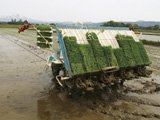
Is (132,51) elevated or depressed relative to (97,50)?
depressed

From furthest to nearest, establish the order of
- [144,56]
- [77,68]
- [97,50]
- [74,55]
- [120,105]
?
[144,56]
[120,105]
[97,50]
[74,55]
[77,68]

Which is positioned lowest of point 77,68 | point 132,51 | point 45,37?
point 77,68

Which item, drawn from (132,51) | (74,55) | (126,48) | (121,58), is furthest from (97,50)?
(132,51)

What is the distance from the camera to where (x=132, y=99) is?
22.2ft

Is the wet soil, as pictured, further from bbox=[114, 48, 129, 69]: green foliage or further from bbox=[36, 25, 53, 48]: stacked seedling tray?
bbox=[36, 25, 53, 48]: stacked seedling tray

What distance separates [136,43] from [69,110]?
4263mm

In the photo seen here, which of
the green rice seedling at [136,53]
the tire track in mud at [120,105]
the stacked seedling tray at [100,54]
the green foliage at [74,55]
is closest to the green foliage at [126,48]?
the stacked seedling tray at [100,54]

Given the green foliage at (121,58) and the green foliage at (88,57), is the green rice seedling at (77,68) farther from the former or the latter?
the green foliage at (121,58)

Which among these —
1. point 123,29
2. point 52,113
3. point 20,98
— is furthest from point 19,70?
point 123,29

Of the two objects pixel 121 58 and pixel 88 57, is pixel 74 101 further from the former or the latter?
pixel 121 58

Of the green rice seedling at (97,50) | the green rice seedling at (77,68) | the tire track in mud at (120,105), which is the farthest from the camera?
the green rice seedling at (97,50)

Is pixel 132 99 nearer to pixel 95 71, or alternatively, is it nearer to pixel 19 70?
pixel 95 71

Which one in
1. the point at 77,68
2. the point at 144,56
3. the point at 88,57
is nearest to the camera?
the point at 77,68

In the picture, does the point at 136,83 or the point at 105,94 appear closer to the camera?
the point at 105,94
